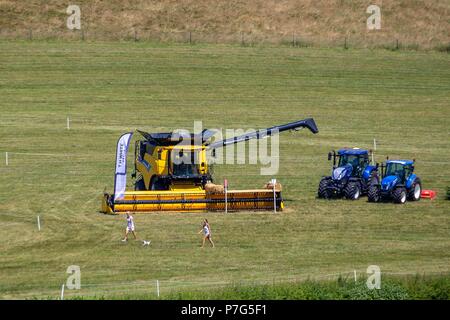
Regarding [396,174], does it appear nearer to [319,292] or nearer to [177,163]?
[177,163]

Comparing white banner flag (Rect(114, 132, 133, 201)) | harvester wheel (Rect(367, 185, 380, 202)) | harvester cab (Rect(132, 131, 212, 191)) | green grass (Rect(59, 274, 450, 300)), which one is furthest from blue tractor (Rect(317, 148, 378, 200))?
green grass (Rect(59, 274, 450, 300))

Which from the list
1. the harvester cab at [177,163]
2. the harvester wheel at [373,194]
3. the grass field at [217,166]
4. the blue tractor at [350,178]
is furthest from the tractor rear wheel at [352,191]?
the harvester cab at [177,163]

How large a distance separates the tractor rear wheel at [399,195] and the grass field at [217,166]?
1.26 ft

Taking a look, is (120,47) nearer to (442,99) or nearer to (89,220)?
(442,99)

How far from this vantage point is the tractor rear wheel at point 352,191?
134 feet

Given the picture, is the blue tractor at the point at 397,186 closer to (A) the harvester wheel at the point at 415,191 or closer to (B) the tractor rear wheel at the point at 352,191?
(A) the harvester wheel at the point at 415,191

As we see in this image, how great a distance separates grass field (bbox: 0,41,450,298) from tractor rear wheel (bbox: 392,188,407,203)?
0.38 m

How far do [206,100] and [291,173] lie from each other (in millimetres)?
15820

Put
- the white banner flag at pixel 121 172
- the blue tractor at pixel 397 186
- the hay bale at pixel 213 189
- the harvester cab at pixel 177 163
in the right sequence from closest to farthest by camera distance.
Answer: the white banner flag at pixel 121 172 < the hay bale at pixel 213 189 < the harvester cab at pixel 177 163 < the blue tractor at pixel 397 186

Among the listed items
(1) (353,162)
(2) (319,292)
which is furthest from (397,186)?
(2) (319,292)

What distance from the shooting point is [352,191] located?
4084 cm

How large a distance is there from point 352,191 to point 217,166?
9822 millimetres

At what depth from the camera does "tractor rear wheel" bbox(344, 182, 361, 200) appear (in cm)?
4084

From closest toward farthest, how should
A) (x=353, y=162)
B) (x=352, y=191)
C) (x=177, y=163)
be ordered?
(x=177, y=163) → (x=352, y=191) → (x=353, y=162)
